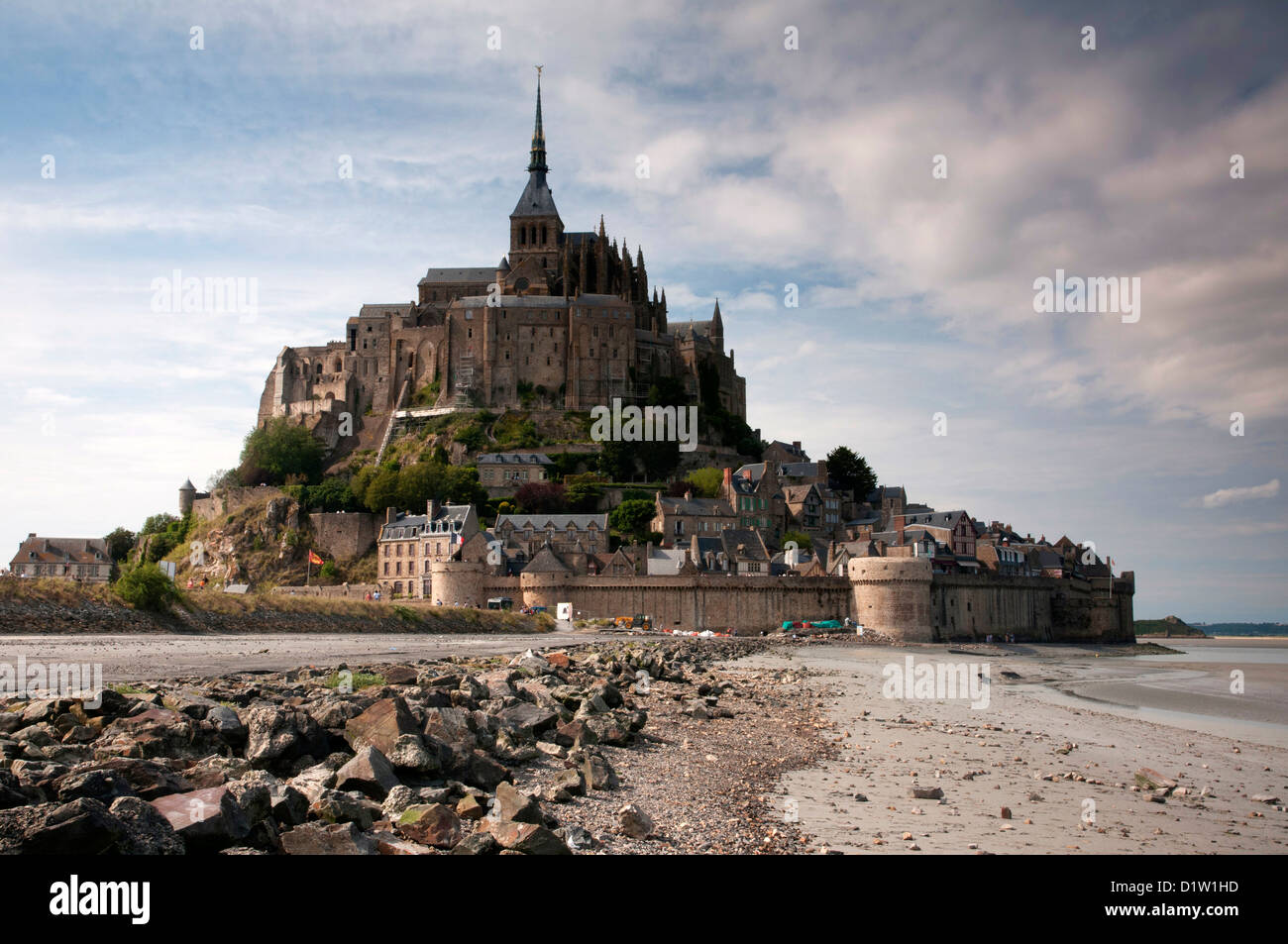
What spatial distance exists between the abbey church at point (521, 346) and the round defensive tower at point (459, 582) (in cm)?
3482

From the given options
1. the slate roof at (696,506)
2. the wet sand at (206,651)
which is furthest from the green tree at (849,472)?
the wet sand at (206,651)

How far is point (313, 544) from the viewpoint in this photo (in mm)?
73250

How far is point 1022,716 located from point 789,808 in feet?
45.5

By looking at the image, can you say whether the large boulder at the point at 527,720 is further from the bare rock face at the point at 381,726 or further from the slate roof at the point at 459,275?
the slate roof at the point at 459,275

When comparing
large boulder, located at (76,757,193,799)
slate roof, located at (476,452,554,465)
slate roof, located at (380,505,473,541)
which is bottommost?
large boulder, located at (76,757,193,799)

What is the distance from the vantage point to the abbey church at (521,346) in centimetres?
9262

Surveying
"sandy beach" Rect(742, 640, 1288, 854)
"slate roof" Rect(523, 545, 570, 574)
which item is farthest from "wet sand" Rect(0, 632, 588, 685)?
"slate roof" Rect(523, 545, 570, 574)

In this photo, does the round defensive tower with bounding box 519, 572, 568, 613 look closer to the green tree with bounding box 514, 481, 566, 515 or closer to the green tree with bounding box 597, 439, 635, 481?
the green tree with bounding box 514, 481, 566, 515

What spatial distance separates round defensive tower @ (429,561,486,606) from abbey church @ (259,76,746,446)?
114 ft

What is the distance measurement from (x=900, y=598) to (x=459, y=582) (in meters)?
27.3

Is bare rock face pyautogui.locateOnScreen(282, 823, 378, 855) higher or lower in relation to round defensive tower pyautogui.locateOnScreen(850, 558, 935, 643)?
higher

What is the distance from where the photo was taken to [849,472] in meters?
90.2

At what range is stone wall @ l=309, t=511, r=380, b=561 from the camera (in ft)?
239

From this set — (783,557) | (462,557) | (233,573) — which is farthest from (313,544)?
(783,557)
